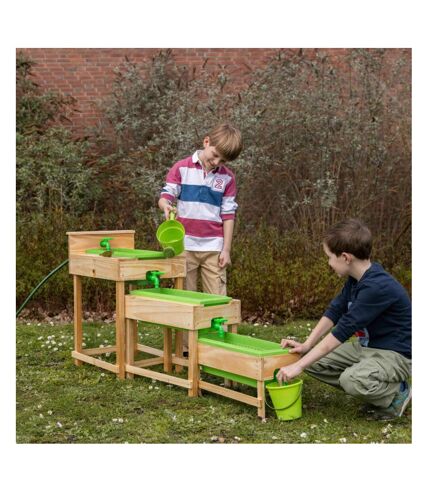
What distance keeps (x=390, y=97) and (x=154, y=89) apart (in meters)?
2.84

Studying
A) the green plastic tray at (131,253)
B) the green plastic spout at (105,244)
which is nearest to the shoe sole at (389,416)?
the green plastic tray at (131,253)

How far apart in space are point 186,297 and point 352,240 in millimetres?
1085

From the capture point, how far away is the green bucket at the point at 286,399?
3.16 metres

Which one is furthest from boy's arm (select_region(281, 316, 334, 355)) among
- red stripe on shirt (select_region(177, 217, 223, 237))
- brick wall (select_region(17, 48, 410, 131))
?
brick wall (select_region(17, 48, 410, 131))

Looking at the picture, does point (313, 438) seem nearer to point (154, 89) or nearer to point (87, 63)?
point (154, 89)

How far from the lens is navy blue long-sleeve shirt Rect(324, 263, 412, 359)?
3131 millimetres

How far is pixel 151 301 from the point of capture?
12.2ft

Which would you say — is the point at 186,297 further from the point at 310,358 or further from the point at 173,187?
the point at 310,358

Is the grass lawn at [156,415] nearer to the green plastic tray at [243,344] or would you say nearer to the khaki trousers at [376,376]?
the khaki trousers at [376,376]

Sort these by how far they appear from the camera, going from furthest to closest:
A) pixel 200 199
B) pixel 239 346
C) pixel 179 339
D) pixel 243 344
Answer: pixel 200 199 < pixel 179 339 < pixel 243 344 < pixel 239 346

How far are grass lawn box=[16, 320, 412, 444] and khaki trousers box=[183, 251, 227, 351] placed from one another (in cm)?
65

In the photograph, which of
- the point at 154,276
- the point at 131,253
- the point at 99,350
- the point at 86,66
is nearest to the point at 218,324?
the point at 154,276

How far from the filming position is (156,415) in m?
3.34

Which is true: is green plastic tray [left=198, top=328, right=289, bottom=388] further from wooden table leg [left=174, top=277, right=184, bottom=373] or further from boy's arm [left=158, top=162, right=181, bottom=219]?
boy's arm [left=158, top=162, right=181, bottom=219]
